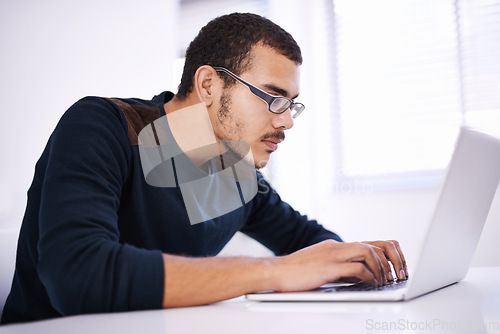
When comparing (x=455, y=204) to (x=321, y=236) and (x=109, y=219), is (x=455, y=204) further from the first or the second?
(x=321, y=236)

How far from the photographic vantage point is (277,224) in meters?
1.48

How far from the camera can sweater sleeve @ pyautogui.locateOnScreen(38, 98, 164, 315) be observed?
63 cm

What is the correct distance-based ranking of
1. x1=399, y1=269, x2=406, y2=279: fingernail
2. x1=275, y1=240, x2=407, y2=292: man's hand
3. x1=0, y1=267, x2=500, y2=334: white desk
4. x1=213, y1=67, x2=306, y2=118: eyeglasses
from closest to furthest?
x1=0, y1=267, x2=500, y2=334: white desk, x1=275, y1=240, x2=407, y2=292: man's hand, x1=399, y1=269, x2=406, y2=279: fingernail, x1=213, y1=67, x2=306, y2=118: eyeglasses

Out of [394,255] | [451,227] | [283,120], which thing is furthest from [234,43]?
[451,227]

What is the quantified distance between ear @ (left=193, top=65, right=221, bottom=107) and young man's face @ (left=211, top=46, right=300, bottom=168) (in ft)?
0.09

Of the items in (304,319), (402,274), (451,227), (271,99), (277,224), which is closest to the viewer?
(304,319)

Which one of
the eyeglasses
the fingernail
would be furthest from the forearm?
the eyeglasses

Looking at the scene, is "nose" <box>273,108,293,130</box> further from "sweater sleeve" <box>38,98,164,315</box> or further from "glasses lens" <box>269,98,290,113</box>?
"sweater sleeve" <box>38,98,164,315</box>

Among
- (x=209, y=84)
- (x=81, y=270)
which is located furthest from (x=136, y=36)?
(x=81, y=270)

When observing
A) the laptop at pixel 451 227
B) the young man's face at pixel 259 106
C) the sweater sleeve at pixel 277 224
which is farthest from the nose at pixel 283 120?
the laptop at pixel 451 227

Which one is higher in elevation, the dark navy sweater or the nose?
the nose

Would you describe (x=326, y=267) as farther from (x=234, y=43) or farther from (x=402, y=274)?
(x=234, y=43)

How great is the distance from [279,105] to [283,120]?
6 cm

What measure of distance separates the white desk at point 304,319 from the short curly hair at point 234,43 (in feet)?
2.60
